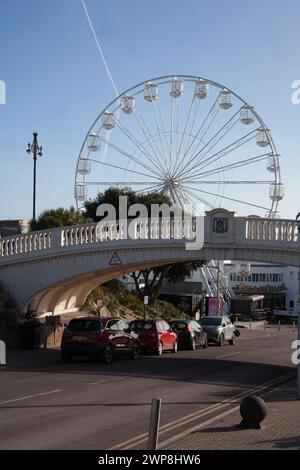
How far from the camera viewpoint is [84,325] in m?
24.0

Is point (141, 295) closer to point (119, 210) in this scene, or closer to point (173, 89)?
point (119, 210)

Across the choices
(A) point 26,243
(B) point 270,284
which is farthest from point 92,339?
(B) point 270,284

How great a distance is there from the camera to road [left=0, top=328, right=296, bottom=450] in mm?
10938

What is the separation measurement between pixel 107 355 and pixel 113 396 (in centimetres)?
822

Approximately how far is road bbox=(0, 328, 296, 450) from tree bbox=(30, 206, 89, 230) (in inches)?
445

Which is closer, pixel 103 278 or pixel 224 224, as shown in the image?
pixel 224 224

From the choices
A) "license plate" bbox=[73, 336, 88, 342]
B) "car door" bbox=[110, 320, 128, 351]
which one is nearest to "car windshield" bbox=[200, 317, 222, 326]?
"car door" bbox=[110, 320, 128, 351]

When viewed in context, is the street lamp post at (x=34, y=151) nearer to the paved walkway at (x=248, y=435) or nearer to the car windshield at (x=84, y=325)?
the car windshield at (x=84, y=325)

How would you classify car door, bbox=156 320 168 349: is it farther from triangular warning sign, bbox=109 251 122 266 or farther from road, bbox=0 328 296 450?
triangular warning sign, bbox=109 251 122 266

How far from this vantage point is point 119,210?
46.9 m

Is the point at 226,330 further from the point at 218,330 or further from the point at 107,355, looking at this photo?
the point at 107,355

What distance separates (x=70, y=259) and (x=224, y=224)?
6.54m

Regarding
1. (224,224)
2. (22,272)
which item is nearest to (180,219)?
(224,224)

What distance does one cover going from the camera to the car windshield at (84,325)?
78.3ft
